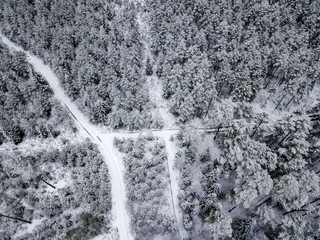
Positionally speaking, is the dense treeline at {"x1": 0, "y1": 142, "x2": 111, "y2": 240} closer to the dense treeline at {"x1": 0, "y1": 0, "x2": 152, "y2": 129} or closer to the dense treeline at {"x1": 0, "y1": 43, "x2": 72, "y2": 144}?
the dense treeline at {"x1": 0, "y1": 43, "x2": 72, "y2": 144}

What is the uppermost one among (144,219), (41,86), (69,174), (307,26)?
(41,86)

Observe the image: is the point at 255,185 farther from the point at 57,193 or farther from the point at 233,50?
the point at 233,50

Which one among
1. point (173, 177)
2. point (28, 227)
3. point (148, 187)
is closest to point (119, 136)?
point (148, 187)

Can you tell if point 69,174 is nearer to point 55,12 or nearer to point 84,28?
point 84,28

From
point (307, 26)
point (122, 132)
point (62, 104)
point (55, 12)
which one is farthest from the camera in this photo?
point (55, 12)

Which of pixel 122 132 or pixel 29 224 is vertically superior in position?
pixel 122 132

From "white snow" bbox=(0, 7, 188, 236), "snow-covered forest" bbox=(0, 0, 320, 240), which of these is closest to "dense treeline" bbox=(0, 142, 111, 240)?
"snow-covered forest" bbox=(0, 0, 320, 240)

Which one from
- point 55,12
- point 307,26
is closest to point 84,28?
point 55,12
